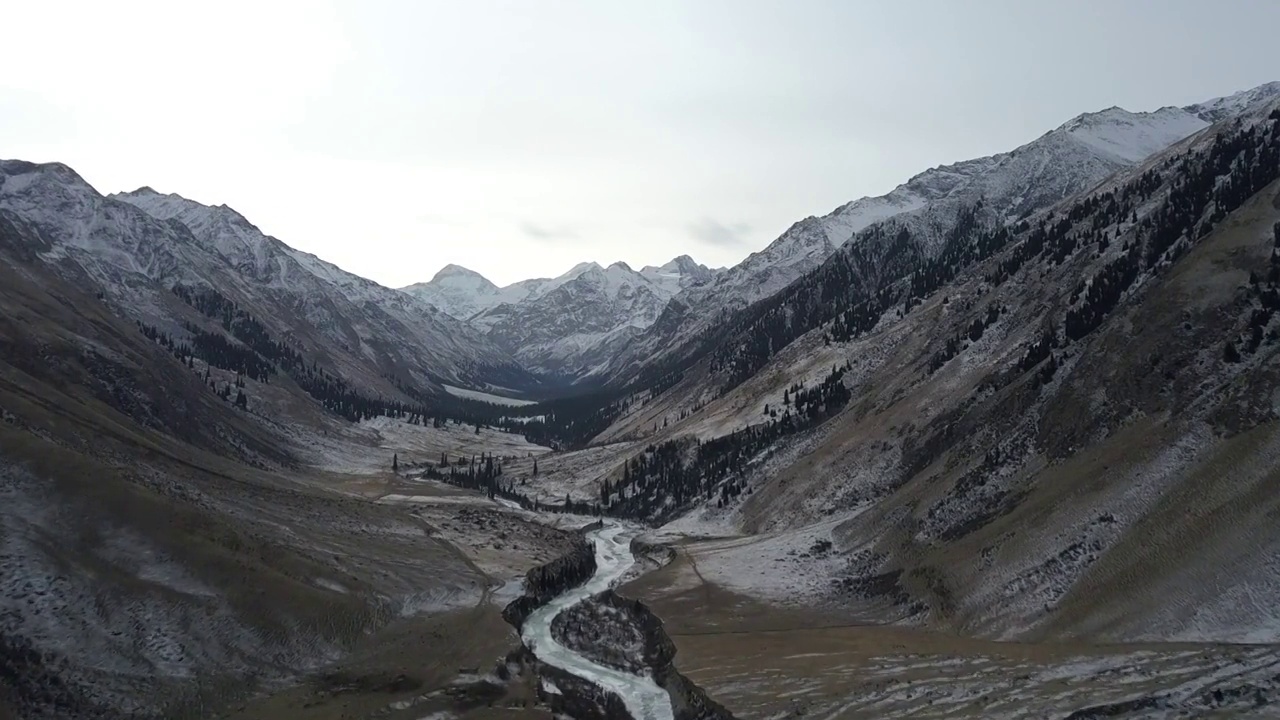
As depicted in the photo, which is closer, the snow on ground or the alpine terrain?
the alpine terrain

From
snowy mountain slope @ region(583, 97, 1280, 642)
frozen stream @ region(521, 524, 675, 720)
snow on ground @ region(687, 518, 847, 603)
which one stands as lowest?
frozen stream @ region(521, 524, 675, 720)

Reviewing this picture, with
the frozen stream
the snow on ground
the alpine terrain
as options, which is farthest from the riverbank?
the snow on ground

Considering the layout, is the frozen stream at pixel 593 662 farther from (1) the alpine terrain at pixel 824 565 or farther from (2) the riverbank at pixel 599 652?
(1) the alpine terrain at pixel 824 565

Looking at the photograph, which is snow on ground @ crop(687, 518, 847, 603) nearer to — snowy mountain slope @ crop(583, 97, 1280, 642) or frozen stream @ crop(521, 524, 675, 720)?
snowy mountain slope @ crop(583, 97, 1280, 642)

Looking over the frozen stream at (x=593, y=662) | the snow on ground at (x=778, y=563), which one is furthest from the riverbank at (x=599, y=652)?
the snow on ground at (x=778, y=563)

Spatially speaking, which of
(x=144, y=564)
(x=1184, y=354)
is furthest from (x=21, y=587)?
(x=1184, y=354)

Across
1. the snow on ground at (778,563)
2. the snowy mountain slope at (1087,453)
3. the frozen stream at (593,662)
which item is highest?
the snowy mountain slope at (1087,453)

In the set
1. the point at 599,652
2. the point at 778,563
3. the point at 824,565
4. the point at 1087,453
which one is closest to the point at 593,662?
the point at 599,652

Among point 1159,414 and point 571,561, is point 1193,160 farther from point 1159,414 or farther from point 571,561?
point 571,561

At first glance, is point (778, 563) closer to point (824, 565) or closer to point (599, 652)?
point (824, 565)
